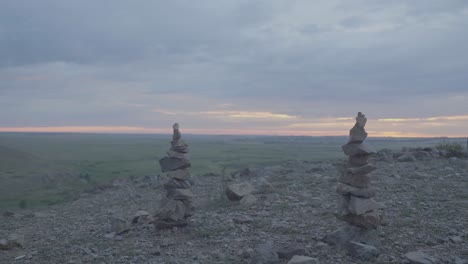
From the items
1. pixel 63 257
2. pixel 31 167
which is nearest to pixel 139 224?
pixel 63 257

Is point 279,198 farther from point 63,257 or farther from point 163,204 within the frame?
point 63,257

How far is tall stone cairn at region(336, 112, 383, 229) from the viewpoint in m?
11.4

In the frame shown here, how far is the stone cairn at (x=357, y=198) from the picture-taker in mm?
11422

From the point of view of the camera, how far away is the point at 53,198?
Answer: 30.9m

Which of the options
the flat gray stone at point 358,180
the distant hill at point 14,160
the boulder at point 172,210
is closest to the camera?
the flat gray stone at point 358,180

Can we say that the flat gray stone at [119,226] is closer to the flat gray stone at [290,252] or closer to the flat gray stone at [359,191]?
the flat gray stone at [290,252]

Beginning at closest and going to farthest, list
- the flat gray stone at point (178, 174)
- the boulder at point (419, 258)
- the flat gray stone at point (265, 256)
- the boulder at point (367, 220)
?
the boulder at point (419, 258) → the flat gray stone at point (265, 256) → the boulder at point (367, 220) → the flat gray stone at point (178, 174)

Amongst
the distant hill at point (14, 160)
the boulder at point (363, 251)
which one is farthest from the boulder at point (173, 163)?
the distant hill at point (14, 160)

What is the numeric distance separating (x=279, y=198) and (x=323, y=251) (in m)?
6.74

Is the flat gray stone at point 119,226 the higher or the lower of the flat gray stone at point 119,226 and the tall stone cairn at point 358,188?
the lower

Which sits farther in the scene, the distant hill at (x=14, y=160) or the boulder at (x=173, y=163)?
the distant hill at (x=14, y=160)

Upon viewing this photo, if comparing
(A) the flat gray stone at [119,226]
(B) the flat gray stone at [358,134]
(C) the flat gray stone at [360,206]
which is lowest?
(A) the flat gray stone at [119,226]

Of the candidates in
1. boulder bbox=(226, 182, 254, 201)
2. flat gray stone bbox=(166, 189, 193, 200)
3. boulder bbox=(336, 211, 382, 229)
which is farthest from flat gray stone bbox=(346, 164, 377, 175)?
boulder bbox=(226, 182, 254, 201)

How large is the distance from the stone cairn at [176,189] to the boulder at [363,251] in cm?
560
